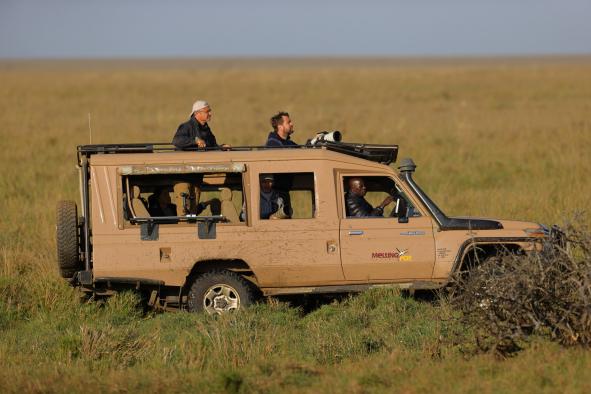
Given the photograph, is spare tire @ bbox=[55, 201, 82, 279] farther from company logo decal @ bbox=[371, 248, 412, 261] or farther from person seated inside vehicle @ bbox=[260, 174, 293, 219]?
company logo decal @ bbox=[371, 248, 412, 261]

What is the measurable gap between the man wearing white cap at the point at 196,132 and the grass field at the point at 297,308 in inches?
66.6

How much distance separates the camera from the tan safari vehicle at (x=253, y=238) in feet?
32.9

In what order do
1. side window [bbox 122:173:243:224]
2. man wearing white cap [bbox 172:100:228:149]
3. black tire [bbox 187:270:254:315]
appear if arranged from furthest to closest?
man wearing white cap [bbox 172:100:228:149] < side window [bbox 122:173:243:224] < black tire [bbox 187:270:254:315]

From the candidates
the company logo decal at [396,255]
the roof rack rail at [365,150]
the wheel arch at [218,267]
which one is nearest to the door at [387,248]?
the company logo decal at [396,255]

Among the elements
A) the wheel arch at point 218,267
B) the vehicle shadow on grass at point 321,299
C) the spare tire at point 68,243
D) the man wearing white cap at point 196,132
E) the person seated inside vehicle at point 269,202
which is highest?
the man wearing white cap at point 196,132

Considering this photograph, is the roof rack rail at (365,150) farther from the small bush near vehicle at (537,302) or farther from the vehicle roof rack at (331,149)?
the small bush near vehicle at (537,302)

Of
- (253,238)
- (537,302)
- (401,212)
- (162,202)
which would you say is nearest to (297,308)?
(253,238)

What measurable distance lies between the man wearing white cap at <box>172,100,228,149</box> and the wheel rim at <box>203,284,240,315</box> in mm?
1546

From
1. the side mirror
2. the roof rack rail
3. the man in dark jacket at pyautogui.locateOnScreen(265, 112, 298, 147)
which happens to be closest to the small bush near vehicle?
the side mirror

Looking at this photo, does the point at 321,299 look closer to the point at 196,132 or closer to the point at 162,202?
the point at 162,202

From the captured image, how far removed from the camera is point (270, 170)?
10.3m

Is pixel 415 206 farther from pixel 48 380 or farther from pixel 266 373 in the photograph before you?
pixel 48 380

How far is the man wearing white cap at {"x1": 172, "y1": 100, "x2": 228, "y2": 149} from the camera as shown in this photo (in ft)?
35.9

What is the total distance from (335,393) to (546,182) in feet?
36.6
